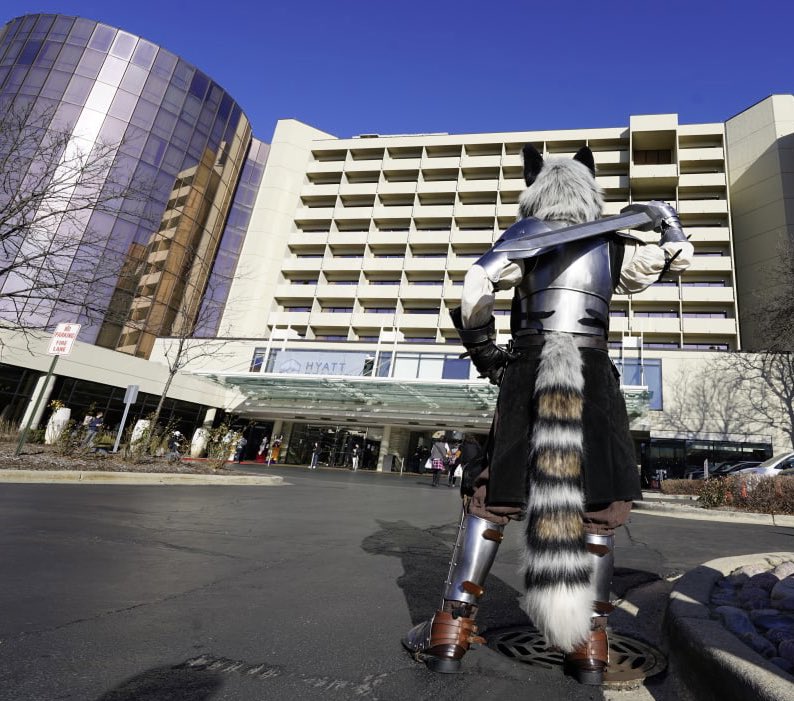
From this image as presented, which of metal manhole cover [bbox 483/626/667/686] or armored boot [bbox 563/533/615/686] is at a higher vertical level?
armored boot [bbox 563/533/615/686]

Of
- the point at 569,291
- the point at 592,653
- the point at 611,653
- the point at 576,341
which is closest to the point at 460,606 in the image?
the point at 592,653

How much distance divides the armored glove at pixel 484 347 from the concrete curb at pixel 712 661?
1.30m

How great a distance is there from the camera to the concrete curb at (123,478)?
7.62m

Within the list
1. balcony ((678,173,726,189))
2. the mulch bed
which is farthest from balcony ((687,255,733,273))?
the mulch bed

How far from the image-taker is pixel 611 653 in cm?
217

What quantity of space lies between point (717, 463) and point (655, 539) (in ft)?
84.8

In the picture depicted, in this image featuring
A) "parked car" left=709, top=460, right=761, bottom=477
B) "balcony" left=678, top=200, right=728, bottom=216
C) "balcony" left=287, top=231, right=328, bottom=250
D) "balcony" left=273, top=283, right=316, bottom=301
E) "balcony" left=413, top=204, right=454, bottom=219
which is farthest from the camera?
"balcony" left=287, top=231, right=328, bottom=250

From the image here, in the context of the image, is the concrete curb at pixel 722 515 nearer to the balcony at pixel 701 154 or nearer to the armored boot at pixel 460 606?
the armored boot at pixel 460 606

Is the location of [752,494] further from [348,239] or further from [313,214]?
[313,214]

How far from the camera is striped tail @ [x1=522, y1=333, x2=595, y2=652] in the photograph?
1730mm

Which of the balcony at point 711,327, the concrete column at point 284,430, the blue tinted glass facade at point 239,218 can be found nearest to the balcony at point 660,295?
the balcony at point 711,327

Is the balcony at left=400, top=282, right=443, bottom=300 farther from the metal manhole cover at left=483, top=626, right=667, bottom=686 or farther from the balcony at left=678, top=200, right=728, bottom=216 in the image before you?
the metal manhole cover at left=483, top=626, right=667, bottom=686

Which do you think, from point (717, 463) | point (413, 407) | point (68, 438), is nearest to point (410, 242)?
point (413, 407)

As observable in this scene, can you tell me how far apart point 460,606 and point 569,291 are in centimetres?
155
